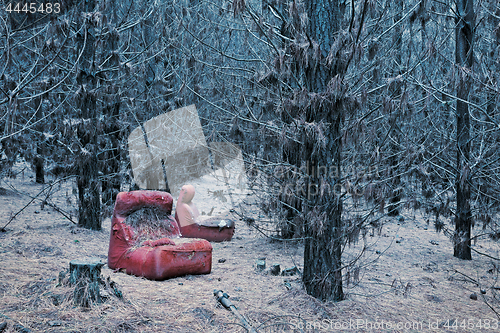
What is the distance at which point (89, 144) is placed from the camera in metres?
8.59

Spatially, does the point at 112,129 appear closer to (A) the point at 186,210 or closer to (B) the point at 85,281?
(A) the point at 186,210

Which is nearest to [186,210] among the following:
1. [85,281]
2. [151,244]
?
[151,244]

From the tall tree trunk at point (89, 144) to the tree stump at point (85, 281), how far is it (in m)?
4.65

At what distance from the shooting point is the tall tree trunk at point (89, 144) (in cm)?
848

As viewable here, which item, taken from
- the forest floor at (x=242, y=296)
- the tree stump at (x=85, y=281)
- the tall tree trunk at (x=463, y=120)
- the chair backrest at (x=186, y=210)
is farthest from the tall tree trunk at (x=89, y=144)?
the tall tree trunk at (x=463, y=120)

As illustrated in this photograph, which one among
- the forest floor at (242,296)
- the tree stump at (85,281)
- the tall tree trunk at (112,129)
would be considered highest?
the tall tree trunk at (112,129)

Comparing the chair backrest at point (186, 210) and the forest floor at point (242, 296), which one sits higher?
the chair backrest at point (186, 210)

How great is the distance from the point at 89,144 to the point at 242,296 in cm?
557

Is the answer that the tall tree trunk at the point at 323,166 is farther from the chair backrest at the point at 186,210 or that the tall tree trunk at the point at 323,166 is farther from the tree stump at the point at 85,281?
the chair backrest at the point at 186,210

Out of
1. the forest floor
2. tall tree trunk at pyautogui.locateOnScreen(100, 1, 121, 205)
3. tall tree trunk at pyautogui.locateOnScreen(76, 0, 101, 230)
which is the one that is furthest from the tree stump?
tall tree trunk at pyautogui.locateOnScreen(100, 1, 121, 205)

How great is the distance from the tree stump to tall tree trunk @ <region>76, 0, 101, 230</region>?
465 centimetres

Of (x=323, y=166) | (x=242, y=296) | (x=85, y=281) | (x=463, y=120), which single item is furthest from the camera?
(x=463, y=120)

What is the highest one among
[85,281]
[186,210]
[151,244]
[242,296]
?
[186,210]

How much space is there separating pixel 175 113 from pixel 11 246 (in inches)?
247
